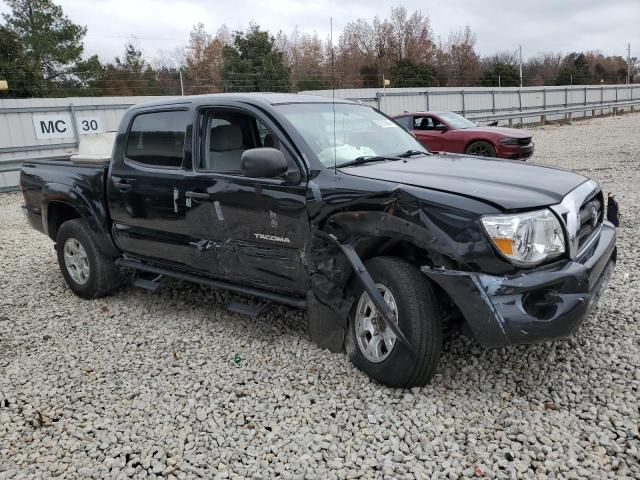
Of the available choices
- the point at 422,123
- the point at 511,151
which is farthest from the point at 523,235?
the point at 422,123

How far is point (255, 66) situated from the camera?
22.8 metres

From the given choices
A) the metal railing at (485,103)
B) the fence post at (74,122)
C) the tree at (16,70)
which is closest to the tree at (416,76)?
the metal railing at (485,103)

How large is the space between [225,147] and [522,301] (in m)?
2.40

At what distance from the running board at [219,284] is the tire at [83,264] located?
0.64 ft

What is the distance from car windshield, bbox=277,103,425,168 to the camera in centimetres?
371

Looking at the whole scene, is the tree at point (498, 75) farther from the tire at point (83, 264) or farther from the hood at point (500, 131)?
the tire at point (83, 264)

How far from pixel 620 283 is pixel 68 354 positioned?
4524mm

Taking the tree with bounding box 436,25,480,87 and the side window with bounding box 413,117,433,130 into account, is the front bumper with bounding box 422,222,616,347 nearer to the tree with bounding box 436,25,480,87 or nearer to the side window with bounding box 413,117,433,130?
the side window with bounding box 413,117,433,130

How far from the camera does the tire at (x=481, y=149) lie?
12.6 metres

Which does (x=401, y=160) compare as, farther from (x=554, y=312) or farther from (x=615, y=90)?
(x=615, y=90)

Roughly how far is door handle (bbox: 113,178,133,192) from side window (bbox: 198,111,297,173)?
2.86 feet

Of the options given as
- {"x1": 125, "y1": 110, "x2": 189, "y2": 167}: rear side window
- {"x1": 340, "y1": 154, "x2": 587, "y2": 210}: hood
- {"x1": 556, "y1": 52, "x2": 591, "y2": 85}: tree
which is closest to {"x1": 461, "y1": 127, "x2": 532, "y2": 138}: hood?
{"x1": 340, "y1": 154, "x2": 587, "y2": 210}: hood

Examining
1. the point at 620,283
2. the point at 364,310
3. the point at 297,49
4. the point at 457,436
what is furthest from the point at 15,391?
the point at 297,49

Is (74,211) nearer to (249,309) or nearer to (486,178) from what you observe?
(249,309)
